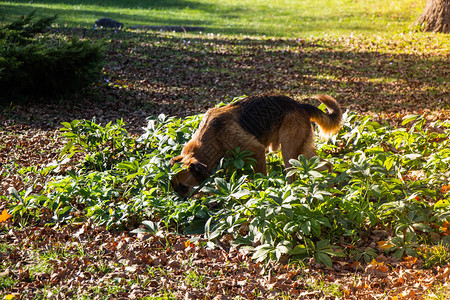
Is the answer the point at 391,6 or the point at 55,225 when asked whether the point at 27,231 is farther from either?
the point at 391,6

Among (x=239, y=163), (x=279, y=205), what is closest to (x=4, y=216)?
(x=239, y=163)

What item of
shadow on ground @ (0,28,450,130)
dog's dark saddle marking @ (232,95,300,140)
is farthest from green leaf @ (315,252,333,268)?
shadow on ground @ (0,28,450,130)

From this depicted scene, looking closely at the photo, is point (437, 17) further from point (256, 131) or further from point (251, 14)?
point (256, 131)

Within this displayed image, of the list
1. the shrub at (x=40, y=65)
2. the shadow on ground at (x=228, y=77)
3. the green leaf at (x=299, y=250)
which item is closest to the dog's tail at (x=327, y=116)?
the green leaf at (x=299, y=250)

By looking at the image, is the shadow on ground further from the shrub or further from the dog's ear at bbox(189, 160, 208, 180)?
the dog's ear at bbox(189, 160, 208, 180)

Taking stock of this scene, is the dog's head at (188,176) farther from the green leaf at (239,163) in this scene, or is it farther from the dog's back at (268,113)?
the dog's back at (268,113)

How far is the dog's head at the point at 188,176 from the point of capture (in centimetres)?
526

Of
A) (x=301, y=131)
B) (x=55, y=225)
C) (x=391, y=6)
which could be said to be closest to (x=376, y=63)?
(x=301, y=131)

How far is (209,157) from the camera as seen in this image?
559cm

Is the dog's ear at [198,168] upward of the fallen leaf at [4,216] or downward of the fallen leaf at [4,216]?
upward

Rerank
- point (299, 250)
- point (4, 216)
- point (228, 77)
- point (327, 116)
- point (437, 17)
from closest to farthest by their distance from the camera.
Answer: point (299, 250)
point (4, 216)
point (327, 116)
point (228, 77)
point (437, 17)

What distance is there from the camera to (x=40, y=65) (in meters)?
9.12

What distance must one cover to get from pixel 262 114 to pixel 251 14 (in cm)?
1917

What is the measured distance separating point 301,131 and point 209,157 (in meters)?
1.26
